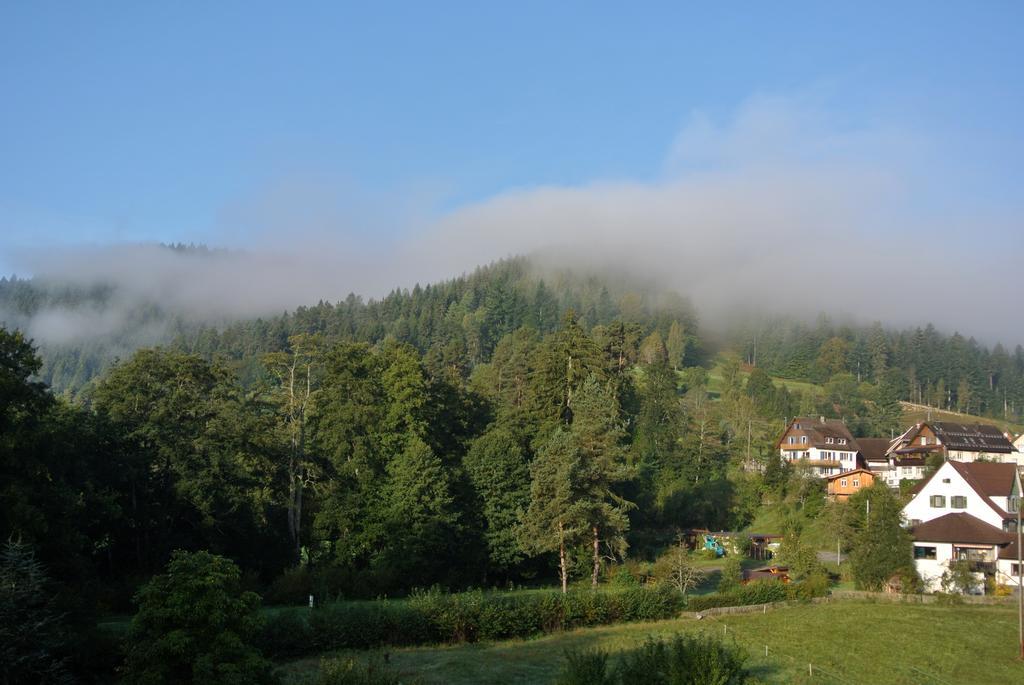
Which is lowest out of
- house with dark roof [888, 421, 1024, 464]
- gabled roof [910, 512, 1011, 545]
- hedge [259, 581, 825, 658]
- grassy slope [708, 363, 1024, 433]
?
hedge [259, 581, 825, 658]

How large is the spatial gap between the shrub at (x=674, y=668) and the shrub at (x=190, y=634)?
22.7ft

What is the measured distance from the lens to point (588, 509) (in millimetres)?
47156

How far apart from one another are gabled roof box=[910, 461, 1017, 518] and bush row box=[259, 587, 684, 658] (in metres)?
27.9

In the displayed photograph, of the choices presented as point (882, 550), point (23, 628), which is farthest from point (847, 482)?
point (23, 628)

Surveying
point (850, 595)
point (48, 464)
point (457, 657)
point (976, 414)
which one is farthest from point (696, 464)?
point (976, 414)

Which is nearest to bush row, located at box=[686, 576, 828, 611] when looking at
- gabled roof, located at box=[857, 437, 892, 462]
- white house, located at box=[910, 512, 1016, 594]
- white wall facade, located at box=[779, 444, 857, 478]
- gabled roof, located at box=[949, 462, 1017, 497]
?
white house, located at box=[910, 512, 1016, 594]

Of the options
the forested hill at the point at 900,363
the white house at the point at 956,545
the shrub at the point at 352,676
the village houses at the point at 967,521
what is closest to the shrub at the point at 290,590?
the shrub at the point at 352,676

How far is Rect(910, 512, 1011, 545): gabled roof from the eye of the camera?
50625 mm

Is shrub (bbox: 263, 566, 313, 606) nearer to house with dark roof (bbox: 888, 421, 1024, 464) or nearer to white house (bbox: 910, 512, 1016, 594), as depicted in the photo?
white house (bbox: 910, 512, 1016, 594)

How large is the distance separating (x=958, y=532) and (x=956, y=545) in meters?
0.95

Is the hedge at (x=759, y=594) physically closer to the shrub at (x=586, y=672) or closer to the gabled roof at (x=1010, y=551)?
the gabled roof at (x=1010, y=551)

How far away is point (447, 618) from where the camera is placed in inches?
1294

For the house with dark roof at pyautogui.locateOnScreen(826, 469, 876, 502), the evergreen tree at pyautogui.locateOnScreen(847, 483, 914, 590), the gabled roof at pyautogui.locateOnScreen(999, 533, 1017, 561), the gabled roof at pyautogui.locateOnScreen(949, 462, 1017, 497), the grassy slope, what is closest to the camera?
the evergreen tree at pyautogui.locateOnScreen(847, 483, 914, 590)

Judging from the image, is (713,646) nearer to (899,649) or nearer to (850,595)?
(899,649)
